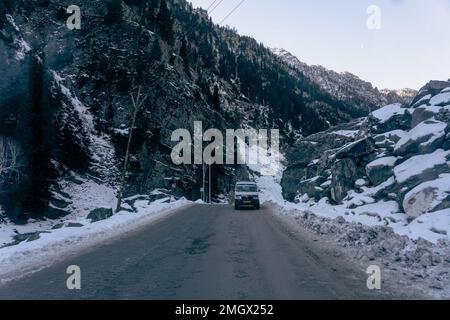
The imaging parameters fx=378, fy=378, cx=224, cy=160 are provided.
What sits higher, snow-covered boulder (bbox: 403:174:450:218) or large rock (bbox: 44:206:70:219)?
snow-covered boulder (bbox: 403:174:450:218)

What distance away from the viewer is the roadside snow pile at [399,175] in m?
14.9

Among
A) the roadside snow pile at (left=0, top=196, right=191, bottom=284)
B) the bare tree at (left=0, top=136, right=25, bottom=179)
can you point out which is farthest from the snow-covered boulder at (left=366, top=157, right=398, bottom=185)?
the bare tree at (left=0, top=136, right=25, bottom=179)

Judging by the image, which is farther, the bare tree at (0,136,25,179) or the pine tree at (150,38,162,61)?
the pine tree at (150,38,162,61)

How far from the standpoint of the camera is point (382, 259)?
9594mm

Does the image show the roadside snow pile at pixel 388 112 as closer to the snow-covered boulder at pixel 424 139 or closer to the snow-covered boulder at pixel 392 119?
the snow-covered boulder at pixel 392 119

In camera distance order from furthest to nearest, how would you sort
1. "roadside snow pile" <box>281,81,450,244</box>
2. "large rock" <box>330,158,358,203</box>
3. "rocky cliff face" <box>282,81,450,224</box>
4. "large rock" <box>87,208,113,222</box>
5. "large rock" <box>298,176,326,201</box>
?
"large rock" <box>298,176,326,201</box> < "large rock" <box>330,158,358,203</box> < "large rock" <box>87,208,113,222</box> < "rocky cliff face" <box>282,81,450,224</box> < "roadside snow pile" <box>281,81,450,244</box>

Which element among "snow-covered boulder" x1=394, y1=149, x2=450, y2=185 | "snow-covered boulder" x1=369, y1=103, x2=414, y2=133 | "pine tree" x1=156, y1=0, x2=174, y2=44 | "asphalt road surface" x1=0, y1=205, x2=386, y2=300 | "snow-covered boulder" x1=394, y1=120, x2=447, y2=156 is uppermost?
"pine tree" x1=156, y1=0, x2=174, y2=44

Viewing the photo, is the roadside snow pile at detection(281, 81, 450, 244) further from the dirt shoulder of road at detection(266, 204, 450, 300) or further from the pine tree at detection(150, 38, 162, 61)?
the pine tree at detection(150, 38, 162, 61)

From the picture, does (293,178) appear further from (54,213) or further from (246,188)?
(54,213)

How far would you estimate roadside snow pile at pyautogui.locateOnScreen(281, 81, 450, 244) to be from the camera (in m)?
14.9

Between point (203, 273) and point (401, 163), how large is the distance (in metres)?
18.0

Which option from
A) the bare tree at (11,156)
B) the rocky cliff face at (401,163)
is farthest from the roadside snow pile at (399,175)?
the bare tree at (11,156)

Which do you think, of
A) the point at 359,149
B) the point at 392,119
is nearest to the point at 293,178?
the point at 359,149
